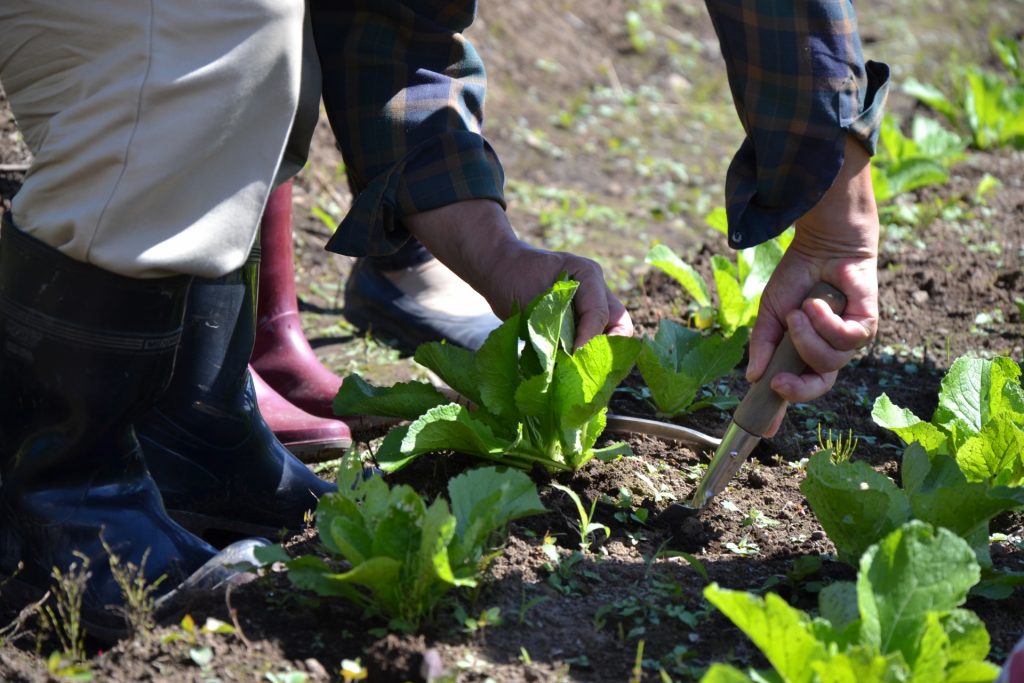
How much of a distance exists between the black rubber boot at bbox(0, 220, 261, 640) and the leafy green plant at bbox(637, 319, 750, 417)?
98cm

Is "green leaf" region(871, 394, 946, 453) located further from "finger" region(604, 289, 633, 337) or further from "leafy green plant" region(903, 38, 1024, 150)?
"leafy green plant" region(903, 38, 1024, 150)

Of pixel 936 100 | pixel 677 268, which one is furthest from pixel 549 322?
pixel 936 100

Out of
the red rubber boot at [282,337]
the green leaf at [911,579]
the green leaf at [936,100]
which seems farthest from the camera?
the green leaf at [936,100]

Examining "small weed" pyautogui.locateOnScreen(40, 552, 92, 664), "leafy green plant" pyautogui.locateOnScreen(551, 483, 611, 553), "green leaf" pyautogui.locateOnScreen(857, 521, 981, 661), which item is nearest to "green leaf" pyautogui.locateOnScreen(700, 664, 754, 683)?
"green leaf" pyautogui.locateOnScreen(857, 521, 981, 661)

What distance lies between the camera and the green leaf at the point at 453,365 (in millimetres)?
2195

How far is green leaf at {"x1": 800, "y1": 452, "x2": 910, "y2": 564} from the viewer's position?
175 centimetres

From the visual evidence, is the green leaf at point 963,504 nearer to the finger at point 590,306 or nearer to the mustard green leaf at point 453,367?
the finger at point 590,306

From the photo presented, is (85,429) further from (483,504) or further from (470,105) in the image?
(470,105)

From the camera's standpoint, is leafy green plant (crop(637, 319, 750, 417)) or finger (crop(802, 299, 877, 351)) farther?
leafy green plant (crop(637, 319, 750, 417))

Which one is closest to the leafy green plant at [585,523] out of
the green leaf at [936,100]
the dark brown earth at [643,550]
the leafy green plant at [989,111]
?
the dark brown earth at [643,550]

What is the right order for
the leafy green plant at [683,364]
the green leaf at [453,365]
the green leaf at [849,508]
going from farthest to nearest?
the leafy green plant at [683,364], the green leaf at [453,365], the green leaf at [849,508]

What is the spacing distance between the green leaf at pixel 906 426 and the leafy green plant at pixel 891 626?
60 centimetres

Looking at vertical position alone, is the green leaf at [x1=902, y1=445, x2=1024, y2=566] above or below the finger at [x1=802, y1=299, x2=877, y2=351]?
below

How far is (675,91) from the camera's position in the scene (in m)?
6.56
